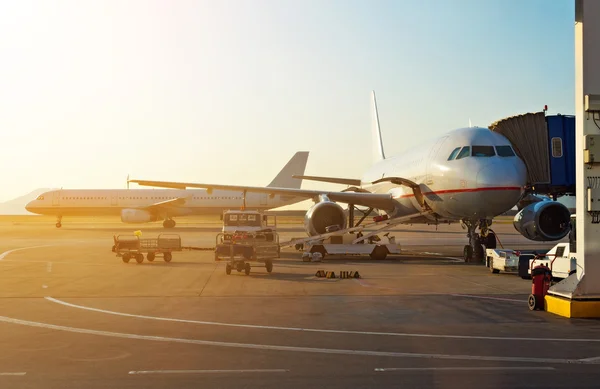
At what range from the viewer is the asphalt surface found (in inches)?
292

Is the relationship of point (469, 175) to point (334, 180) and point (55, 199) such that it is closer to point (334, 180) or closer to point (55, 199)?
point (334, 180)

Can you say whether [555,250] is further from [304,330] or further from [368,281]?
[304,330]

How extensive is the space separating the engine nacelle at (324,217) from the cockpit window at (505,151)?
7387 millimetres

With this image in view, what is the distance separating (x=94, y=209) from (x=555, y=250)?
59.6 metres

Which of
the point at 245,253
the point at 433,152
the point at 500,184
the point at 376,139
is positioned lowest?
the point at 245,253

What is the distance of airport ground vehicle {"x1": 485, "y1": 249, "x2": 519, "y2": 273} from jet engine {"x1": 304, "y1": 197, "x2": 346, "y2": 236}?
8.05 m

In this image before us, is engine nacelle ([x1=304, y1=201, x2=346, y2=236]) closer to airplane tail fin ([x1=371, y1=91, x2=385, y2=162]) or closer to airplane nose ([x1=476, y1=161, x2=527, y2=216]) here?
airplane nose ([x1=476, y1=161, x2=527, y2=216])

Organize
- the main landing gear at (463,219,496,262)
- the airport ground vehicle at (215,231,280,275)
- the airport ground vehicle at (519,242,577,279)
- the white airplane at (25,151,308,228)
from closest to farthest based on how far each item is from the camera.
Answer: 1. the airport ground vehicle at (519,242,577,279)
2. the airport ground vehicle at (215,231,280,275)
3. the main landing gear at (463,219,496,262)
4. the white airplane at (25,151,308,228)

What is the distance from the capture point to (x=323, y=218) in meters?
27.0

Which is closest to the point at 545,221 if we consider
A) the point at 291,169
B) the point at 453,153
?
the point at 453,153

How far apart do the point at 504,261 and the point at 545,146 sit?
17.5 ft

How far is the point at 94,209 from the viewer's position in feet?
228

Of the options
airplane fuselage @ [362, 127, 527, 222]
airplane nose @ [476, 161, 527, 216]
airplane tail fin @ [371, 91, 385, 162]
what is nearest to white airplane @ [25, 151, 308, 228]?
airplane tail fin @ [371, 91, 385, 162]

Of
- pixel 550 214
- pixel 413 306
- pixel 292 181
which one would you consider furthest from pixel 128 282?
pixel 292 181
